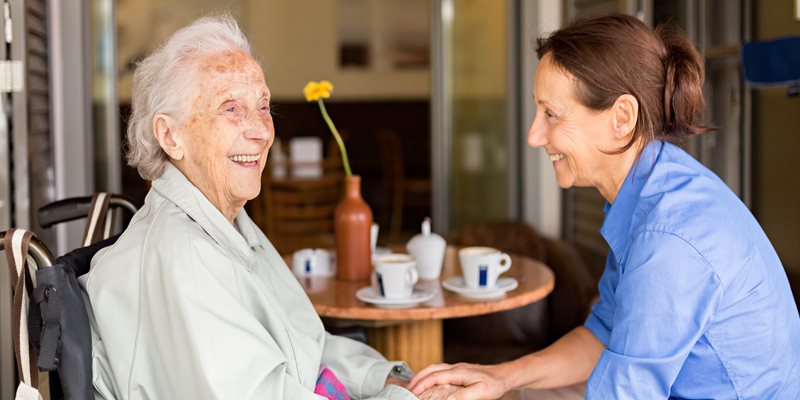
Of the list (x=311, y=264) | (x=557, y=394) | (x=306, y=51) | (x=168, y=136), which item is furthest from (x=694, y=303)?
(x=306, y=51)

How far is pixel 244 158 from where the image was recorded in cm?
153

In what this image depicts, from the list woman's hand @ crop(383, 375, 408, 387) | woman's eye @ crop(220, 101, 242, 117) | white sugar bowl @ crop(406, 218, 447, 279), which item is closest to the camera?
woman's eye @ crop(220, 101, 242, 117)

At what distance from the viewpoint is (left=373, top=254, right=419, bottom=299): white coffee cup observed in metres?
2.15

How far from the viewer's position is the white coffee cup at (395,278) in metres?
2.15

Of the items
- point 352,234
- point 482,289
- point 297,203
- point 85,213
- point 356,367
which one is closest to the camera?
point 356,367

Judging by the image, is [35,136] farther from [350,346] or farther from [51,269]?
[51,269]

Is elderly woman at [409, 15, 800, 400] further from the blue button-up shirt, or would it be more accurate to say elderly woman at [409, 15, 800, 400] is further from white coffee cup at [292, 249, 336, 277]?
white coffee cup at [292, 249, 336, 277]

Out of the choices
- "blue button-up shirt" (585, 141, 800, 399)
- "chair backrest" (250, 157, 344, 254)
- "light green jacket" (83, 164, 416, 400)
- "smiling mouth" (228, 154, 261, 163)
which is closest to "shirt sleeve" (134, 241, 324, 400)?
"light green jacket" (83, 164, 416, 400)

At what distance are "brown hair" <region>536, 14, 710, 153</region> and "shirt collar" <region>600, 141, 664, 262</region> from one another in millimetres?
29

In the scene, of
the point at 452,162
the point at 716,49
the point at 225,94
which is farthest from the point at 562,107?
the point at 452,162

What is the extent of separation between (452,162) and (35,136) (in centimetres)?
232

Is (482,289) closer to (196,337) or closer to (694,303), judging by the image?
(694,303)

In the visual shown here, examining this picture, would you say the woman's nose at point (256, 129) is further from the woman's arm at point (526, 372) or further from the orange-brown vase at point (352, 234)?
the orange-brown vase at point (352, 234)

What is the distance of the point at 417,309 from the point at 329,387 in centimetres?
53
